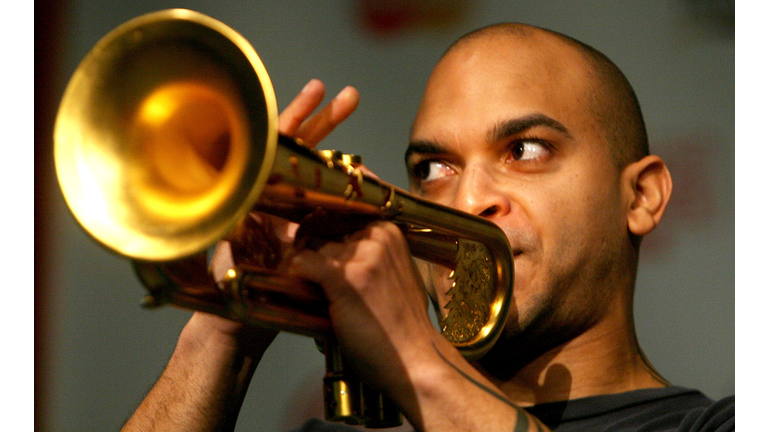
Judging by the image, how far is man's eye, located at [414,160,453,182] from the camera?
200 cm

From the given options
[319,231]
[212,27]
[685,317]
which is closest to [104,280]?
[319,231]

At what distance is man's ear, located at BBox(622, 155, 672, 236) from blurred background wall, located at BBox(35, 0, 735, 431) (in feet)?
2.41

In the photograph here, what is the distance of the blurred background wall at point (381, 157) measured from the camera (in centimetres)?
267

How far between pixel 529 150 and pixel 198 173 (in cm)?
98

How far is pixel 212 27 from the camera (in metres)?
1.07

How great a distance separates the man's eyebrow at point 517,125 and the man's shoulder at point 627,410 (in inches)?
26.5

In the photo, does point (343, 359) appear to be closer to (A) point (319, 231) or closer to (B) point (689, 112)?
(A) point (319, 231)

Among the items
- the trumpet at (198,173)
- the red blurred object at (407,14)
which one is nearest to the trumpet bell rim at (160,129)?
the trumpet at (198,173)

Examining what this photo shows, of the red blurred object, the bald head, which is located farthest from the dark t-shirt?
the red blurred object

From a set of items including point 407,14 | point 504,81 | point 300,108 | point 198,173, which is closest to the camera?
point 198,173

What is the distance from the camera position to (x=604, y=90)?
2.01 m

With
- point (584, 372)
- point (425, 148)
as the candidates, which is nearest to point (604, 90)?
point (425, 148)

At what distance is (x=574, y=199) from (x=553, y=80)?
333 mm

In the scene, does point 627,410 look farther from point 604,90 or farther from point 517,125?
point 604,90
